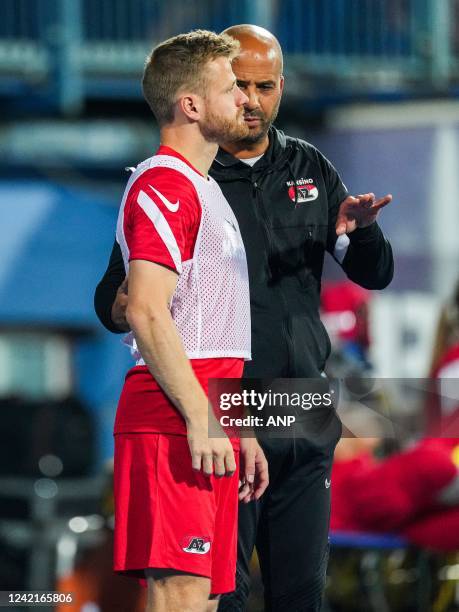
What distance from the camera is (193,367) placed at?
11.9ft

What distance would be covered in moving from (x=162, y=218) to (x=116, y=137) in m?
7.75

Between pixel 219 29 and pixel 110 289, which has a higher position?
pixel 110 289

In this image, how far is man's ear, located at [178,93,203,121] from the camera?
11.9 feet

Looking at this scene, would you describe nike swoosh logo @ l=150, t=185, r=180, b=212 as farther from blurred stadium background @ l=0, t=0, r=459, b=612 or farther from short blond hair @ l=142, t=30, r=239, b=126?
blurred stadium background @ l=0, t=0, r=459, b=612

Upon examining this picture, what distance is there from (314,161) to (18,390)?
7173 millimetres

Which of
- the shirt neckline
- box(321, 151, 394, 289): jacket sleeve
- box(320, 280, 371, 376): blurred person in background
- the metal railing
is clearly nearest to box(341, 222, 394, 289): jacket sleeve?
box(321, 151, 394, 289): jacket sleeve

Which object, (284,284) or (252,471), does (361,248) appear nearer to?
(284,284)

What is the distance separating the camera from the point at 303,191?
4.02 meters

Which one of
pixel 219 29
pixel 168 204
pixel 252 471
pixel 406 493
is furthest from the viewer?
pixel 219 29

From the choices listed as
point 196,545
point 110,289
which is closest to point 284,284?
point 110,289

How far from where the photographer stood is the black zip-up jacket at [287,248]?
3955 millimetres

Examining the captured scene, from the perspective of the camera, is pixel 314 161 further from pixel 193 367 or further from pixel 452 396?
pixel 452 396

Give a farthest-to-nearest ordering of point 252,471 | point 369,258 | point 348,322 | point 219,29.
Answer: point 219,29 → point 348,322 → point 369,258 → point 252,471

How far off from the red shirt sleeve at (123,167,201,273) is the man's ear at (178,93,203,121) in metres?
0.15
